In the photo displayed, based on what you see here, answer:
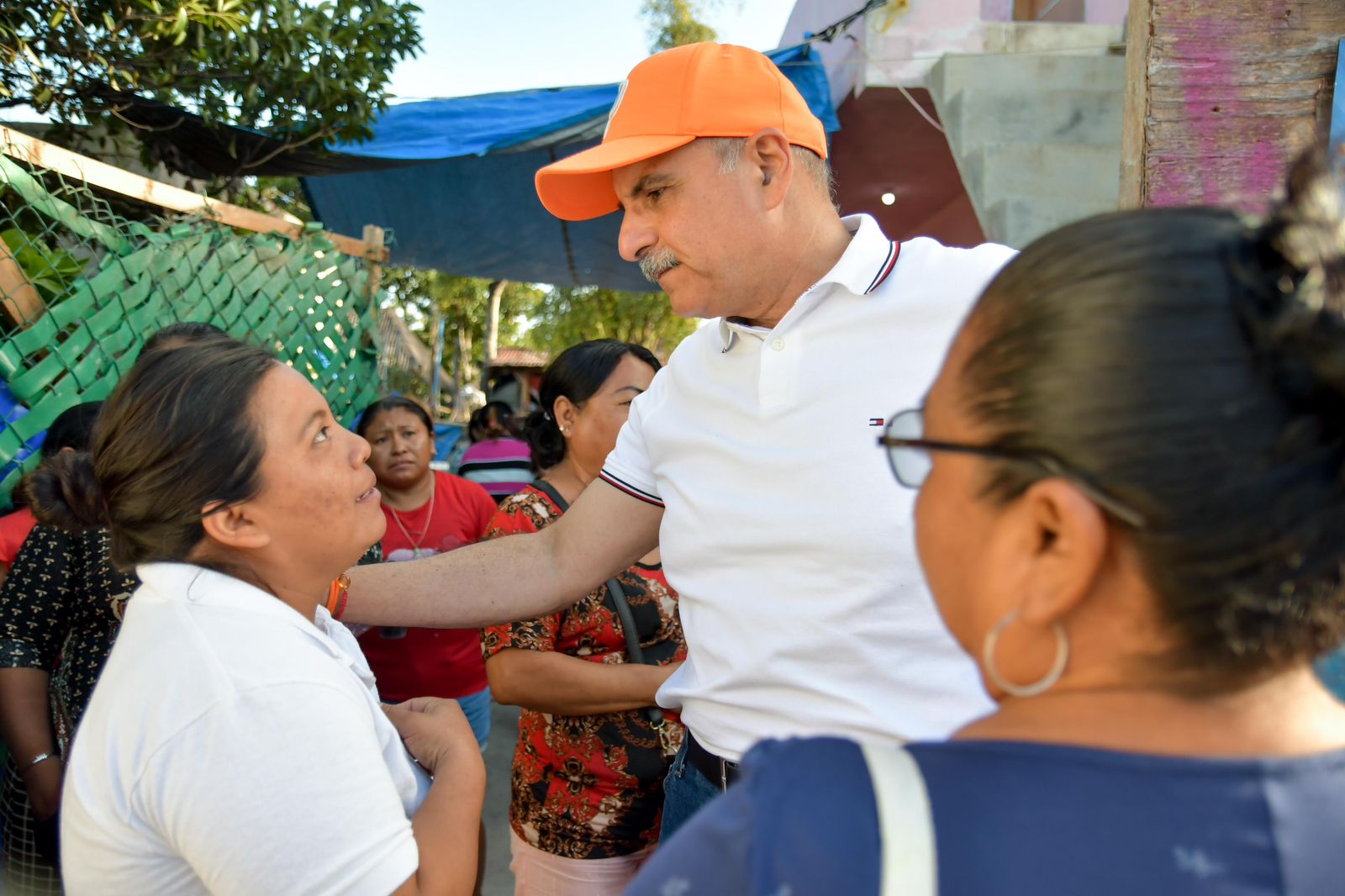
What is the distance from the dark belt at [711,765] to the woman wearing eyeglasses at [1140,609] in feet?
3.48

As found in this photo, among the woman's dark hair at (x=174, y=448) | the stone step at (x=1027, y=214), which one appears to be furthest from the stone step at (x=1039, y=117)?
the woman's dark hair at (x=174, y=448)

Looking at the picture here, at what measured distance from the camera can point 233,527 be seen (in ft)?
4.77

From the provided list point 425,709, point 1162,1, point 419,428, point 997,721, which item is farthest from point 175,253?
point 997,721

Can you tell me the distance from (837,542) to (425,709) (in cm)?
77

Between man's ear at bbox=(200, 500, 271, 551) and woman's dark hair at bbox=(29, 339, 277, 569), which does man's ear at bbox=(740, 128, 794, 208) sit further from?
man's ear at bbox=(200, 500, 271, 551)

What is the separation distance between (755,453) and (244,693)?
885 mm

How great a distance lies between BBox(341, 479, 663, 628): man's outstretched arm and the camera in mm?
1987

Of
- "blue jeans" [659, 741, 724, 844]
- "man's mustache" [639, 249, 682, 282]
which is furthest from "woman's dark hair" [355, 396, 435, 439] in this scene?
"blue jeans" [659, 741, 724, 844]

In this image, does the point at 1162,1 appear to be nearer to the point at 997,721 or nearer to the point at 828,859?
the point at 997,721

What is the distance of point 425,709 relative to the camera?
1.66 meters

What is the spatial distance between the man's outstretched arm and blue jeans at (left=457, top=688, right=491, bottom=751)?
1.80 meters

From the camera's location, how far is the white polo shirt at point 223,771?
1150mm

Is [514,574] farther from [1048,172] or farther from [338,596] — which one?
[1048,172]

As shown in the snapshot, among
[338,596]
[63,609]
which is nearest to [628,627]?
[338,596]
